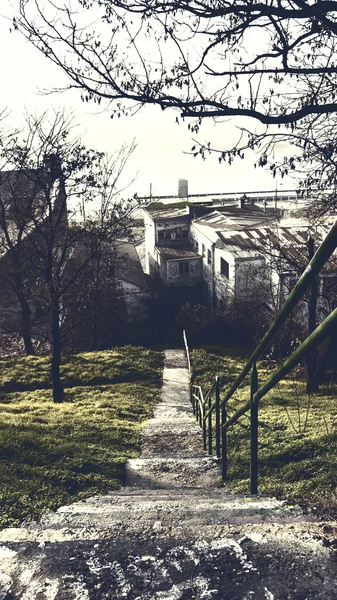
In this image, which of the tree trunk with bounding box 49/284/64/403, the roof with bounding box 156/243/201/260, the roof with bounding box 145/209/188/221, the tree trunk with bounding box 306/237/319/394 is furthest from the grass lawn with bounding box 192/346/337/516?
the roof with bounding box 145/209/188/221

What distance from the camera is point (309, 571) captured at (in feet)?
8.55

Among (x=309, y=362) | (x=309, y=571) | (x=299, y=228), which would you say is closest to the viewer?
(x=309, y=571)

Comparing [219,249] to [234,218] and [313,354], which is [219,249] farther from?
[313,354]

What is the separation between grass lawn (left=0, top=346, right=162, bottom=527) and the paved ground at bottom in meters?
0.89

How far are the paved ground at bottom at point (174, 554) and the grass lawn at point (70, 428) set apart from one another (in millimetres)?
889

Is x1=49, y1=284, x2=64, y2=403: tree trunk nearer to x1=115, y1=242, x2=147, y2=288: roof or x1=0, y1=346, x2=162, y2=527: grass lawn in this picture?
x1=0, y1=346, x2=162, y2=527: grass lawn

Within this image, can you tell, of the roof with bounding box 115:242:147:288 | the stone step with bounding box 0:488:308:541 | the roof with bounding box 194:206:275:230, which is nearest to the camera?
the stone step with bounding box 0:488:308:541

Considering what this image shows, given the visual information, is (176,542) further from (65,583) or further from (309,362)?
(309,362)

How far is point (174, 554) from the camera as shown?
290cm

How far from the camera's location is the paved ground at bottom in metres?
2.57

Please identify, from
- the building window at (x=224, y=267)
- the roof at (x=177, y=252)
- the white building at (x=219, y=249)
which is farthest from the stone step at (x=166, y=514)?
the roof at (x=177, y=252)

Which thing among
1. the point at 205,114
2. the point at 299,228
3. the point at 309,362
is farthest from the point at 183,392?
the point at 299,228

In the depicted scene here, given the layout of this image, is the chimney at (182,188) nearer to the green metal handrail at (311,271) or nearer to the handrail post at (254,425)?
the handrail post at (254,425)

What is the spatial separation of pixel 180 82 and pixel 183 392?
10.8 m
